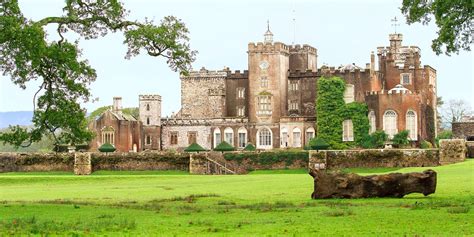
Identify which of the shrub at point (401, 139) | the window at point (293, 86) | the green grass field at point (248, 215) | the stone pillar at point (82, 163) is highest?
the window at point (293, 86)

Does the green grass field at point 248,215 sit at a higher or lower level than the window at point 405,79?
lower

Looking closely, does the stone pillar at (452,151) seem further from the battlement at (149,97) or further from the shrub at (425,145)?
the battlement at (149,97)

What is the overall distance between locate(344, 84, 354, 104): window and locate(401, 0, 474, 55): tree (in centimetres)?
6323

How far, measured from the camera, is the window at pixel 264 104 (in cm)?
10356

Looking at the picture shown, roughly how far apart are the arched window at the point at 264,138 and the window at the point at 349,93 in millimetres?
8727

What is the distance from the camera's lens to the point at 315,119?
100m

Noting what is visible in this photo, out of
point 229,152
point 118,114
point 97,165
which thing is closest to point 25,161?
point 97,165

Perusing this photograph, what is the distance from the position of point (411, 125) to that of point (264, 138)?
1563cm

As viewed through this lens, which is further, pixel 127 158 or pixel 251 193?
pixel 127 158

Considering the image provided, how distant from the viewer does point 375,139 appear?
92.6 m

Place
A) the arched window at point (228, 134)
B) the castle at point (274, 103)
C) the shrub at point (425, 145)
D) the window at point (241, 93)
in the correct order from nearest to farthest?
the shrub at point (425, 145) < the castle at point (274, 103) < the arched window at point (228, 134) < the window at point (241, 93)

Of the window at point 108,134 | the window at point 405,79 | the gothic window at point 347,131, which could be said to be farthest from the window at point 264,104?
the window at point 108,134

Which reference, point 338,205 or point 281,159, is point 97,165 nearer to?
point 281,159

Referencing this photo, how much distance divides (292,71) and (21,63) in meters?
73.8
